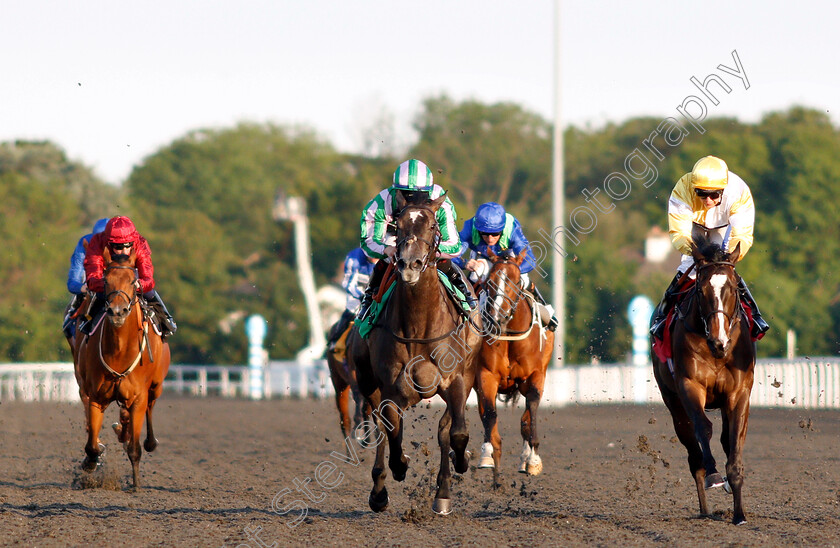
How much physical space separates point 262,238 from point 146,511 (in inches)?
2061

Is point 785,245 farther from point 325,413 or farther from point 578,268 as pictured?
point 325,413

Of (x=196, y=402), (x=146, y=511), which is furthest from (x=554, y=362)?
(x=146, y=511)

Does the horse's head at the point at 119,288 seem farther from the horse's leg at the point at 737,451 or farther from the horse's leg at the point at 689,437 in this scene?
Answer: the horse's leg at the point at 737,451

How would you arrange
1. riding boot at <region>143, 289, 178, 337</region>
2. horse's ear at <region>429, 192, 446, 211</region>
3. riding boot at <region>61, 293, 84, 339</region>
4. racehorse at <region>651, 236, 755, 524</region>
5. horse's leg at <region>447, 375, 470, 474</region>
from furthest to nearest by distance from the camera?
riding boot at <region>61, 293, 84, 339</region> → riding boot at <region>143, 289, 178, 337</region> → horse's leg at <region>447, 375, 470, 474</region> → racehorse at <region>651, 236, 755, 524</region> → horse's ear at <region>429, 192, 446, 211</region>

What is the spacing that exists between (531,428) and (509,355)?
2.36 feet

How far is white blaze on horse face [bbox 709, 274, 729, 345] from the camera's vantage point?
26.5ft

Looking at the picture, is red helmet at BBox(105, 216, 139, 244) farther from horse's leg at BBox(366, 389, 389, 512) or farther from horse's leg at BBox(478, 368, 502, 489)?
horse's leg at BBox(478, 368, 502, 489)

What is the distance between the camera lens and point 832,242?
43875 millimetres

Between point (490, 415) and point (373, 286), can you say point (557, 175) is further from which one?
point (373, 286)

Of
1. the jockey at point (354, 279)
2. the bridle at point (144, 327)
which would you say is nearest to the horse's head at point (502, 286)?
the jockey at point (354, 279)

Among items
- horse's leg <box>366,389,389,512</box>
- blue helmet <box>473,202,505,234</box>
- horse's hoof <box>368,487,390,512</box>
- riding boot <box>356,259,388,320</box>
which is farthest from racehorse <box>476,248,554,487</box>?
horse's hoof <box>368,487,390,512</box>

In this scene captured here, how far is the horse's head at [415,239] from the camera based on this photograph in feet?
24.9

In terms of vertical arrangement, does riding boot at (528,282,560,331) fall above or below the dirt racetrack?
above

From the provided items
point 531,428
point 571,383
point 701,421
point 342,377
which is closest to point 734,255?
point 701,421
